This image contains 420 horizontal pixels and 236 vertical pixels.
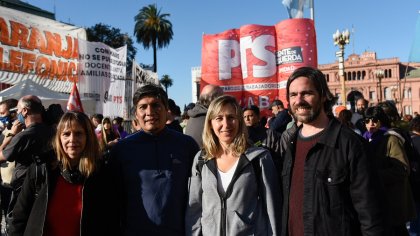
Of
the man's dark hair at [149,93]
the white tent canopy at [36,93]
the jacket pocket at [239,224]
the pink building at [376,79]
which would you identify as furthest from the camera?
the pink building at [376,79]

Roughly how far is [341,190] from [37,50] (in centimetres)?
1139

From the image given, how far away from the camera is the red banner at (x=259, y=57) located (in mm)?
8359

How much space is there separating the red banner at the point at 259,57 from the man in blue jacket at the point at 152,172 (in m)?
5.76

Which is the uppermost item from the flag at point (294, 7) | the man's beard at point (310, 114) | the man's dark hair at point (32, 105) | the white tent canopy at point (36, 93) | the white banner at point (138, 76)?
the flag at point (294, 7)

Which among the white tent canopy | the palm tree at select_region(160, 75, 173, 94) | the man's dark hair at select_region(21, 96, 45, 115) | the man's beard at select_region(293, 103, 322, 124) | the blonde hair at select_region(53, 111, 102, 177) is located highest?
the palm tree at select_region(160, 75, 173, 94)

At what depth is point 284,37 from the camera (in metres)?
8.47

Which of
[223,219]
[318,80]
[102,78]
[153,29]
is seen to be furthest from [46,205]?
[153,29]

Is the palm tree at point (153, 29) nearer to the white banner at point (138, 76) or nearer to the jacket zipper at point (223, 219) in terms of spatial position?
the white banner at point (138, 76)

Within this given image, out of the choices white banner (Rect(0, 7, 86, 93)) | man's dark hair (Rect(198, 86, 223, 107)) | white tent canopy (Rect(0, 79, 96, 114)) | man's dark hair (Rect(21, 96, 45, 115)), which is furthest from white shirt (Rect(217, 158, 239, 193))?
white banner (Rect(0, 7, 86, 93))

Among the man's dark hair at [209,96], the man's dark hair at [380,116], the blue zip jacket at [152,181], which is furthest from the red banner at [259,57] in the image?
the blue zip jacket at [152,181]

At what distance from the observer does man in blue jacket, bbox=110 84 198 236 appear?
9.07ft

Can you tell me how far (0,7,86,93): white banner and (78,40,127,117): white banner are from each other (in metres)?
0.32

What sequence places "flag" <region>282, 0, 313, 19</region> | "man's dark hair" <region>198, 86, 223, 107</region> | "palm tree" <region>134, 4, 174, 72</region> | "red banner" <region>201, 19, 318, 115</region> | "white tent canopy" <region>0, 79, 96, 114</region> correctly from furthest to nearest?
"palm tree" <region>134, 4, 174, 72</region> → "flag" <region>282, 0, 313, 19</region> → "white tent canopy" <region>0, 79, 96, 114</region> → "red banner" <region>201, 19, 318, 115</region> → "man's dark hair" <region>198, 86, 223, 107</region>

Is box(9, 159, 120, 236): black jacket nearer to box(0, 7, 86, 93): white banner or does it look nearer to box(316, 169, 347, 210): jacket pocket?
box(316, 169, 347, 210): jacket pocket
